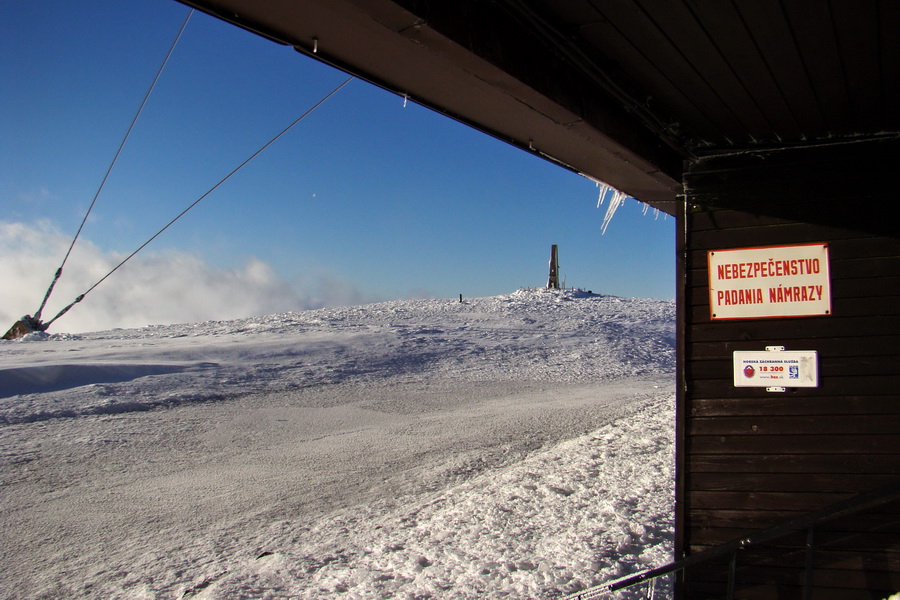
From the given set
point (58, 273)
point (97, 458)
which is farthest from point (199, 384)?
point (58, 273)

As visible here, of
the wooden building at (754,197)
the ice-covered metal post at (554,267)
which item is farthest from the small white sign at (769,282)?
the ice-covered metal post at (554,267)

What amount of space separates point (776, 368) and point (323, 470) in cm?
506

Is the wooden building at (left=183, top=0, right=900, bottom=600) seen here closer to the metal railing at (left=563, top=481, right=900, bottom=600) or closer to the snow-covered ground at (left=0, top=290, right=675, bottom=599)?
the metal railing at (left=563, top=481, right=900, bottom=600)

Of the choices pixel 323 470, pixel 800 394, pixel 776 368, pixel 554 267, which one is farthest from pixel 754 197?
pixel 554 267

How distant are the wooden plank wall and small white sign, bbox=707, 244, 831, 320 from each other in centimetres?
5

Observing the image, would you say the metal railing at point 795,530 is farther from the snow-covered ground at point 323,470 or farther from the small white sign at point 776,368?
the snow-covered ground at point 323,470

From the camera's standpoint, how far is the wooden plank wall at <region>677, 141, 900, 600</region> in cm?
363

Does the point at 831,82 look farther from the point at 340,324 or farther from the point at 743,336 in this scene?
the point at 340,324

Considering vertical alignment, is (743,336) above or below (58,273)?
below

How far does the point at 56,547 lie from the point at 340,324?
566 inches

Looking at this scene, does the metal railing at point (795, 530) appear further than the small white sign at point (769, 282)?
No

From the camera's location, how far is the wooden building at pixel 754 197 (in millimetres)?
2584

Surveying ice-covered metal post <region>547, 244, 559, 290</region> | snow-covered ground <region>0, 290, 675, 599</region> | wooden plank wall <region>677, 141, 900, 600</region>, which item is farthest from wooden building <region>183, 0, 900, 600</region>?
ice-covered metal post <region>547, 244, 559, 290</region>

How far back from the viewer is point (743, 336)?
155 inches
